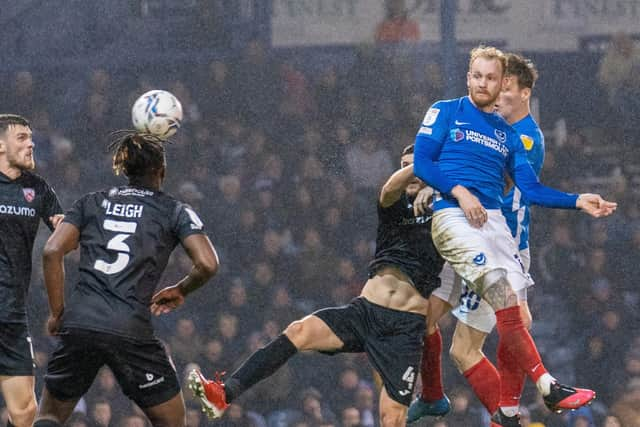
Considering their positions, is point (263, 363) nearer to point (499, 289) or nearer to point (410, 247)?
point (410, 247)

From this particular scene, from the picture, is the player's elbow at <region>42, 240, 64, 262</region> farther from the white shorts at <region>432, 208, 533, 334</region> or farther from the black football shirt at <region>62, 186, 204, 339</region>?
the white shorts at <region>432, 208, 533, 334</region>

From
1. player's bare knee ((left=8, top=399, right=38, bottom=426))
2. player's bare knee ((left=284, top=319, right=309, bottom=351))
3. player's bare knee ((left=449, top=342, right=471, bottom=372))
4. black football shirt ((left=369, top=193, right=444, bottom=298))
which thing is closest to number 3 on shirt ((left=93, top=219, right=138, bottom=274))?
player's bare knee ((left=8, top=399, right=38, bottom=426))

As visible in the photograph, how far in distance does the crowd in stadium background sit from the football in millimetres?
3651

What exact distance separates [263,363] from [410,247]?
0.90 meters

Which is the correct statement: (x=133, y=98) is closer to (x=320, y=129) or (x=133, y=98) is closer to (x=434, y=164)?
(x=320, y=129)

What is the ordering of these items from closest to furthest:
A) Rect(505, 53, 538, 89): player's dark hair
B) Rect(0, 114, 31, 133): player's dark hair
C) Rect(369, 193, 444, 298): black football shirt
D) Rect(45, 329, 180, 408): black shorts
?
Rect(45, 329, 180, 408): black shorts → Rect(0, 114, 31, 133): player's dark hair → Rect(369, 193, 444, 298): black football shirt → Rect(505, 53, 538, 89): player's dark hair

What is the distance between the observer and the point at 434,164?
5.39 m

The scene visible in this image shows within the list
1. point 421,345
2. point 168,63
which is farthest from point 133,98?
point 421,345

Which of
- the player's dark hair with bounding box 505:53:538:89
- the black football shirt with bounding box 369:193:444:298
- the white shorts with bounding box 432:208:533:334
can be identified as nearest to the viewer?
the white shorts with bounding box 432:208:533:334

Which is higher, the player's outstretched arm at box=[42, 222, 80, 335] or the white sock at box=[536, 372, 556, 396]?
the player's outstretched arm at box=[42, 222, 80, 335]

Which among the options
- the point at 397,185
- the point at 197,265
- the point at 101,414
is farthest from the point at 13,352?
the point at 101,414

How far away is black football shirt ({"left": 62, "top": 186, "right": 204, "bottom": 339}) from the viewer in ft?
16.0

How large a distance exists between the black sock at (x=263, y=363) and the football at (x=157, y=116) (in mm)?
1131

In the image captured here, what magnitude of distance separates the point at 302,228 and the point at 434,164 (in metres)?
4.72
